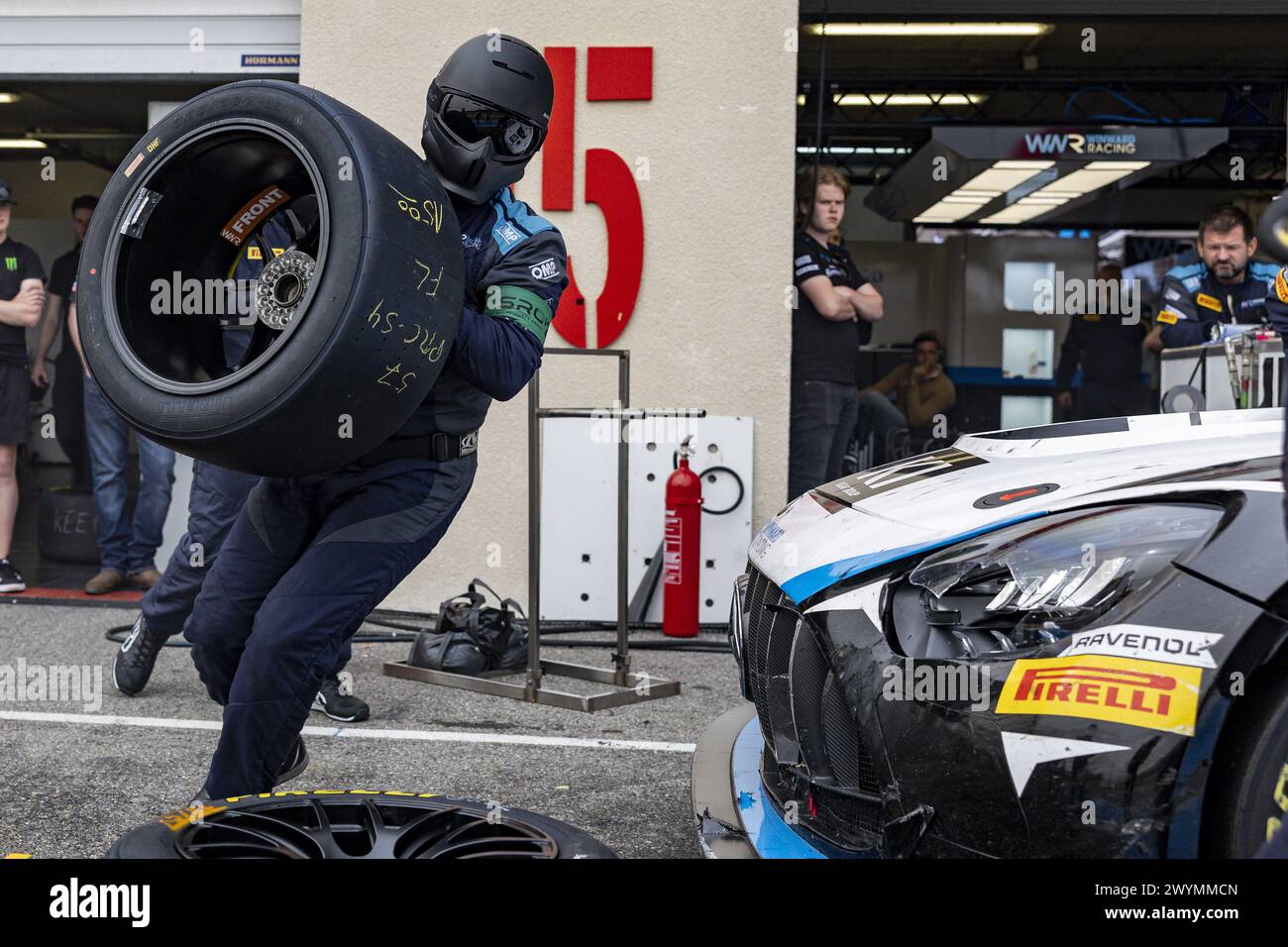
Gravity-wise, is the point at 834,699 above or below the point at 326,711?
above

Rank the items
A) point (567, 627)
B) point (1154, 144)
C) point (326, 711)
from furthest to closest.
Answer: point (1154, 144)
point (567, 627)
point (326, 711)

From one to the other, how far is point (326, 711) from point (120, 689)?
0.88m

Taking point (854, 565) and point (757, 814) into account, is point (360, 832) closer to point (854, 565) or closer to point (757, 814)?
point (757, 814)

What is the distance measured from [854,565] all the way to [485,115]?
141 centimetres

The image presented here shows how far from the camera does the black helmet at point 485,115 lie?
9.87ft

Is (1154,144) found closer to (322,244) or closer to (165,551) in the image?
(165,551)

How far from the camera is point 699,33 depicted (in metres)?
6.64

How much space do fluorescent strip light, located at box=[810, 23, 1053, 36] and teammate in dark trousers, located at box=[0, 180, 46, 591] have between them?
7.71 m

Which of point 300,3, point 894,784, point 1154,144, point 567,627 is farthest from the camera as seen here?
point 1154,144

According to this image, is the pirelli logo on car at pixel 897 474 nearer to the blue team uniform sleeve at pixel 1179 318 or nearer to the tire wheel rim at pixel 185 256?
the tire wheel rim at pixel 185 256

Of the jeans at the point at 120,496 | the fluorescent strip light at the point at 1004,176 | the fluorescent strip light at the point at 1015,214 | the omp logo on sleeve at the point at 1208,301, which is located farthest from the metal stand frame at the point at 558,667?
the fluorescent strip light at the point at 1015,214

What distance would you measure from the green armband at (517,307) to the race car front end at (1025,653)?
803mm

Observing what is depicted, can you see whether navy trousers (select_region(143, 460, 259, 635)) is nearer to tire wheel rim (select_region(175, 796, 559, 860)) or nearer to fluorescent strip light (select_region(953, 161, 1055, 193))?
tire wheel rim (select_region(175, 796, 559, 860))
